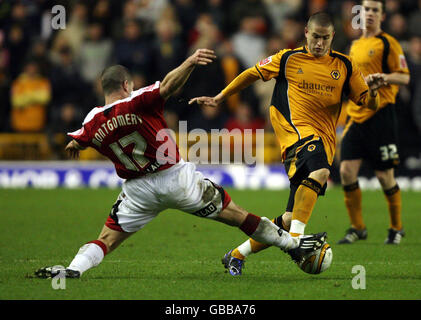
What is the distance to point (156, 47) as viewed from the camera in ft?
57.0

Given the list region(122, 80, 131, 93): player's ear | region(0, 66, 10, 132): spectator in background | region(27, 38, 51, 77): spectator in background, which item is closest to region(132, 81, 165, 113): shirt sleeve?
region(122, 80, 131, 93): player's ear

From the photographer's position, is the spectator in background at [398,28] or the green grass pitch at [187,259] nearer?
the green grass pitch at [187,259]

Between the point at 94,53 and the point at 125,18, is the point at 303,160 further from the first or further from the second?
the point at 125,18

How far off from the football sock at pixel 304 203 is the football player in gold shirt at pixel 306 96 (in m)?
0.08

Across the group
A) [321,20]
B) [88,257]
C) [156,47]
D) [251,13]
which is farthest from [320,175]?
[251,13]

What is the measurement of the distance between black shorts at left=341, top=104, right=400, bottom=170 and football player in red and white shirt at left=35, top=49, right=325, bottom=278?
10.4 feet

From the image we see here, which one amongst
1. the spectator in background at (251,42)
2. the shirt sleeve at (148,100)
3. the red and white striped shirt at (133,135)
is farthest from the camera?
the spectator in background at (251,42)

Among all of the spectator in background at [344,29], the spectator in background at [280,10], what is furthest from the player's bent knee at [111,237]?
the spectator in background at [280,10]

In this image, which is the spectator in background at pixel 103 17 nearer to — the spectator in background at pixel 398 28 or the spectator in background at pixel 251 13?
the spectator in background at pixel 251 13

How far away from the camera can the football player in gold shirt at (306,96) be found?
290 inches

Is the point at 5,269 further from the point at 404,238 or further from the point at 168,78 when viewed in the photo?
the point at 404,238

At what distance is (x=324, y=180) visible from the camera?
7.22 meters
